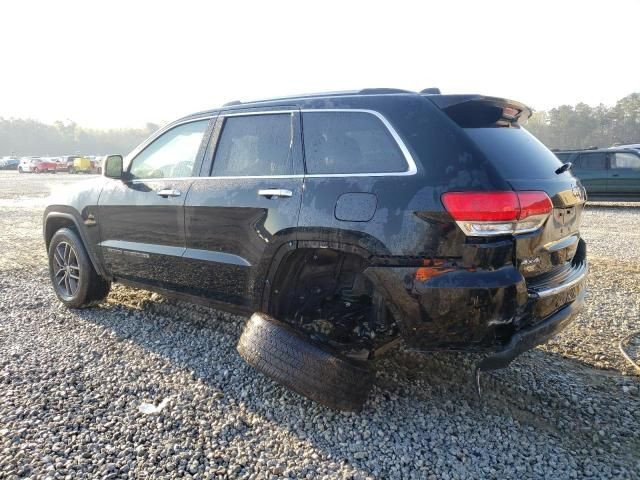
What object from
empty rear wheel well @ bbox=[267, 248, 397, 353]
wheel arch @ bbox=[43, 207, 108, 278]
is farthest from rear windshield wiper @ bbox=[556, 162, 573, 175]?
wheel arch @ bbox=[43, 207, 108, 278]

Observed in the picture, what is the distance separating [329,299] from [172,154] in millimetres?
1903

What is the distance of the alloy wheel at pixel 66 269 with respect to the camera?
4.88 metres

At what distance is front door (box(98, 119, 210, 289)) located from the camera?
389 centimetres

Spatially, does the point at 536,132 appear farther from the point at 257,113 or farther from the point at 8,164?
the point at 8,164

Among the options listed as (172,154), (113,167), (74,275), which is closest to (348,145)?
(172,154)

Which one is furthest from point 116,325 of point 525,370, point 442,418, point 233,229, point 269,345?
point 525,370

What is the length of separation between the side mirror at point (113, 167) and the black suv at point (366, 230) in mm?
498

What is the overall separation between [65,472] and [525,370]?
2.87m

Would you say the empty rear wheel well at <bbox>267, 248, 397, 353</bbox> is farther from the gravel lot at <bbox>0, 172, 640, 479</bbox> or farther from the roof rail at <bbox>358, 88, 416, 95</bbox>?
the roof rail at <bbox>358, 88, 416, 95</bbox>

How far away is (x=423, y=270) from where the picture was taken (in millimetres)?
2596

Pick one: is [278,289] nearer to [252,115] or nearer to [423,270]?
[423,270]

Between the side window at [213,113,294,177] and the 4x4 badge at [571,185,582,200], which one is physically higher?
the side window at [213,113,294,177]

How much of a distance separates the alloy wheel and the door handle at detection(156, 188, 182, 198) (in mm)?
1422

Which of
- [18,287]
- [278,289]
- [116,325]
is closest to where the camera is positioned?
[278,289]
